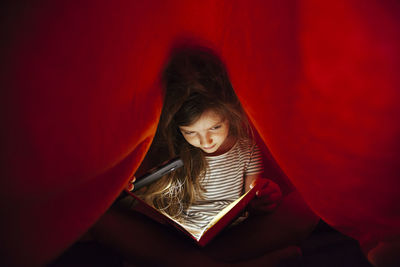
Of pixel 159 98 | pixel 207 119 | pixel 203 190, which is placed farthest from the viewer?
pixel 203 190

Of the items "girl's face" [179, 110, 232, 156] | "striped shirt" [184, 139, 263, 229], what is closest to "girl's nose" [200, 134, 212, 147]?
"girl's face" [179, 110, 232, 156]

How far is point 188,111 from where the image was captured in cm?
70

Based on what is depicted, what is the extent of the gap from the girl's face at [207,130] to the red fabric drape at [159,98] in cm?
13

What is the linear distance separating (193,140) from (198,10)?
32cm

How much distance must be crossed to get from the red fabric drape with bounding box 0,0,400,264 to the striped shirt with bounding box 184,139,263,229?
26cm

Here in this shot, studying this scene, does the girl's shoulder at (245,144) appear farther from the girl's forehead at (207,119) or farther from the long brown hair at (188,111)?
the girl's forehead at (207,119)

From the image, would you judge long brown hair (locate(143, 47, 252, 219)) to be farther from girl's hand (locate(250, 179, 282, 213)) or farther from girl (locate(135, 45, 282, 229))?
girl's hand (locate(250, 179, 282, 213))

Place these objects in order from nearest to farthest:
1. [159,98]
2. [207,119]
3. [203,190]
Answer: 1. [159,98]
2. [207,119]
3. [203,190]

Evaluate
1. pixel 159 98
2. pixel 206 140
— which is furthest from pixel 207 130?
pixel 159 98

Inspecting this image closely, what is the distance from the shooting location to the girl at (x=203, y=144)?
63 centimetres

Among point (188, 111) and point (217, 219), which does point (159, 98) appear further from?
point (217, 219)

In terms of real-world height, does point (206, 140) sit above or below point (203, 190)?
above

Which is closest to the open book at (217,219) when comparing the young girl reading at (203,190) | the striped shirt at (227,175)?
the young girl reading at (203,190)

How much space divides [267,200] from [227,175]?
0.14 meters
